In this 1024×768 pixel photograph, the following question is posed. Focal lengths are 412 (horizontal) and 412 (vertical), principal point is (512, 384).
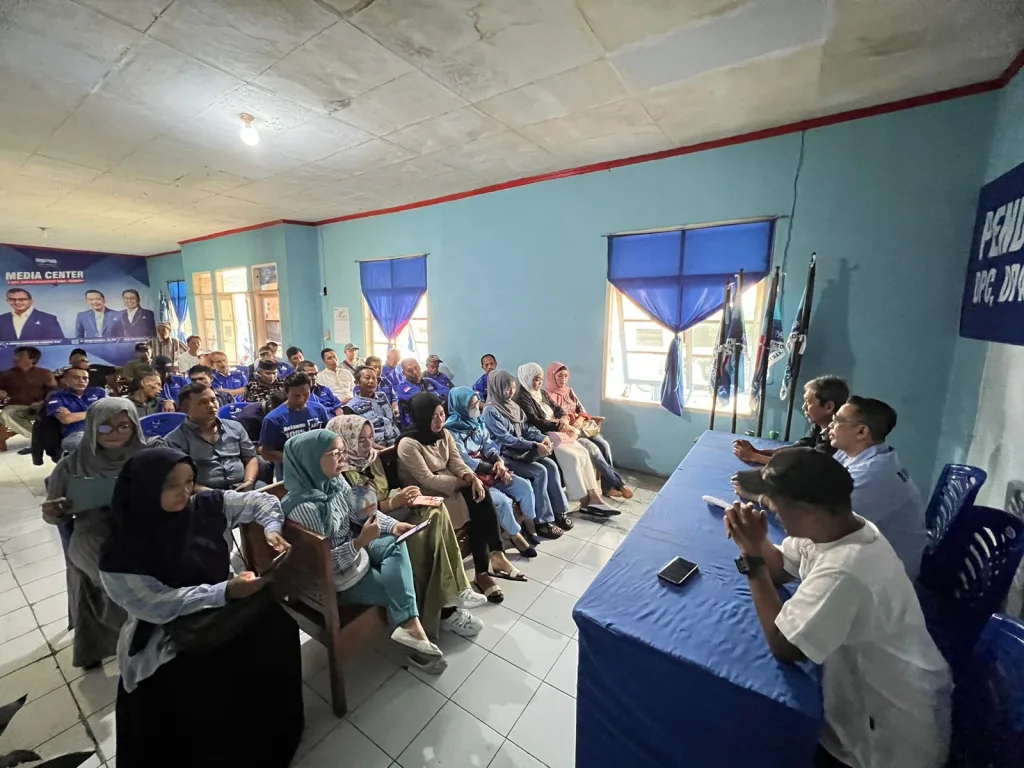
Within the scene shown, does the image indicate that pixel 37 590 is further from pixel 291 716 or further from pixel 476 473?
pixel 476 473

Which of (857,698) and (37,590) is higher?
(857,698)

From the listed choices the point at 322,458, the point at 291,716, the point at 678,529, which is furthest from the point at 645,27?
the point at 291,716

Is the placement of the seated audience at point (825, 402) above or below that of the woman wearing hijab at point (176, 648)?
above

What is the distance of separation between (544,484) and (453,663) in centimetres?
139

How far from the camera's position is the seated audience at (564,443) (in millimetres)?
3336

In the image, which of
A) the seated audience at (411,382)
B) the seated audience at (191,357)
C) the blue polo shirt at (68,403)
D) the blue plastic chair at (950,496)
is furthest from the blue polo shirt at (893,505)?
the seated audience at (191,357)

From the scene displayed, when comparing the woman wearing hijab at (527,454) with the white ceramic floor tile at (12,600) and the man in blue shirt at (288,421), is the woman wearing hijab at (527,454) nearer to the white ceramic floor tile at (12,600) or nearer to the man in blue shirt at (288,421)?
the man in blue shirt at (288,421)

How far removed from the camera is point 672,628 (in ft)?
3.87

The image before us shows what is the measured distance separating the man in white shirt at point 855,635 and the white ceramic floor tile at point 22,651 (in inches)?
121

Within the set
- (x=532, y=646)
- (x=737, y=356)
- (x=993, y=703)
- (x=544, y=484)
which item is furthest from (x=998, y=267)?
(x=532, y=646)

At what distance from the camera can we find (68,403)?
10.3ft

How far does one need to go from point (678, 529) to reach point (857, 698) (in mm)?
755

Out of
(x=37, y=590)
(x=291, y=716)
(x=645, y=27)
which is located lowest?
(x=37, y=590)

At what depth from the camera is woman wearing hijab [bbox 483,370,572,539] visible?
307cm
